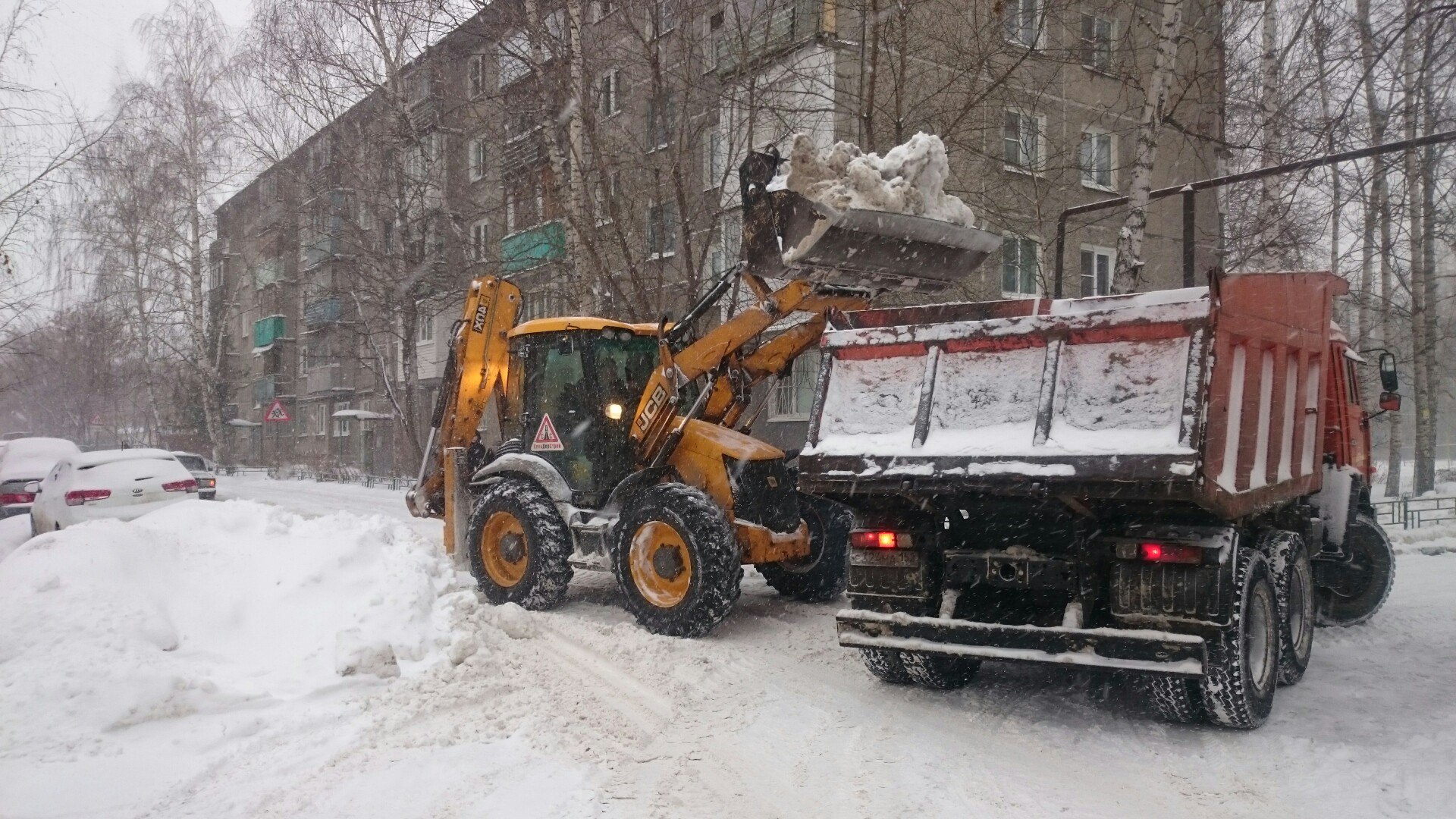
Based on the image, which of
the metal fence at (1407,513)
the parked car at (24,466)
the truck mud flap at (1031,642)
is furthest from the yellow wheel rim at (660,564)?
the parked car at (24,466)

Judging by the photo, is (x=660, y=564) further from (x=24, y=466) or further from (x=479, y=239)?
(x=24, y=466)

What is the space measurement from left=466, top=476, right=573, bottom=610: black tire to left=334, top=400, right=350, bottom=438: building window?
107ft

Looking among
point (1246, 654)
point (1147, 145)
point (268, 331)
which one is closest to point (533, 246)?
point (1147, 145)

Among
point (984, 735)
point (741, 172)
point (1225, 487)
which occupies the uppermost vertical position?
point (741, 172)

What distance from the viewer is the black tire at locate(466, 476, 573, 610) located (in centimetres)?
862

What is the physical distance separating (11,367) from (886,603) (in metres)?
31.4

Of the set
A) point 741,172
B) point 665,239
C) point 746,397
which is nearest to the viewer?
point 741,172

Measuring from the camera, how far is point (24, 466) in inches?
712

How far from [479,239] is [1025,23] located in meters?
12.0

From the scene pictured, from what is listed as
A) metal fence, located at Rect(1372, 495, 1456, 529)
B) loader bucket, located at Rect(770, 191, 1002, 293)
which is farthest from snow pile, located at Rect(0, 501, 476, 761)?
metal fence, located at Rect(1372, 495, 1456, 529)

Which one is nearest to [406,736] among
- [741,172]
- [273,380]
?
[741,172]

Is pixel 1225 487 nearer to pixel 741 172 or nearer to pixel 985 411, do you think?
pixel 985 411

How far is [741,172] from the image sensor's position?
698 cm

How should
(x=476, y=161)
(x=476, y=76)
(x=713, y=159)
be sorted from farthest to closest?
(x=476, y=161) → (x=476, y=76) → (x=713, y=159)
